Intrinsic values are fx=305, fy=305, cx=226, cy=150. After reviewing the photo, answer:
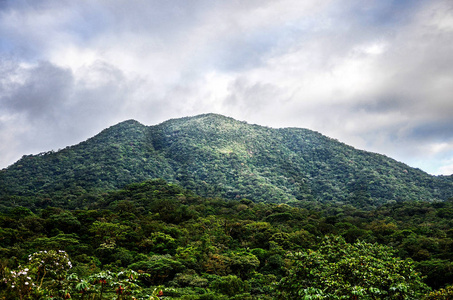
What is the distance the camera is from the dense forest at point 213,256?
12102mm

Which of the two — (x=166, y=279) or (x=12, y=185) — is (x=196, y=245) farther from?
(x=12, y=185)

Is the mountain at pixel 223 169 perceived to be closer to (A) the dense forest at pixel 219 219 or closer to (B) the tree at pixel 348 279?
(A) the dense forest at pixel 219 219

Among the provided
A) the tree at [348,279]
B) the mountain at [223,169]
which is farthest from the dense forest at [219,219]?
the mountain at [223,169]

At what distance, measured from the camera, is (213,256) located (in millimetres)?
31156

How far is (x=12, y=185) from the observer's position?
85500 millimetres

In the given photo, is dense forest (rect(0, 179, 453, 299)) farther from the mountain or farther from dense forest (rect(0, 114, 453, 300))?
the mountain

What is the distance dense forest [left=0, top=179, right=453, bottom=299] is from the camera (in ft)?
39.7

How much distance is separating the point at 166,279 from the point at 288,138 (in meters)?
140

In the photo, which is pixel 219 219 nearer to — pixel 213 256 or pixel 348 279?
pixel 213 256

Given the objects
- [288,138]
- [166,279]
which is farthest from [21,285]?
[288,138]

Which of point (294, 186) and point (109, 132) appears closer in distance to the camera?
point (294, 186)

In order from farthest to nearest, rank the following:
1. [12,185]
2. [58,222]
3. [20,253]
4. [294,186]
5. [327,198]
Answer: [294,186], [327,198], [12,185], [58,222], [20,253]

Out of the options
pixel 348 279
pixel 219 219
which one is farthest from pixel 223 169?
pixel 348 279

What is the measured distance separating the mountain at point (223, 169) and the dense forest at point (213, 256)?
32299 millimetres
